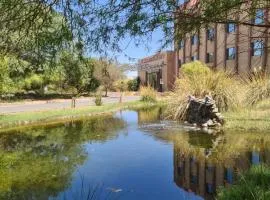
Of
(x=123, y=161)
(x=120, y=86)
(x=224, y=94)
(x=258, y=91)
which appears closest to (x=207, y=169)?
(x=123, y=161)

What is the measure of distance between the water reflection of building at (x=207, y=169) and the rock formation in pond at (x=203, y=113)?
614 centimetres

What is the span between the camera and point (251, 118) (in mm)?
19797

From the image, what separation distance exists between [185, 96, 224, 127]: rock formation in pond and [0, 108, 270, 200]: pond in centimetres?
130

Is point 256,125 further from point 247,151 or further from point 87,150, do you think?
point 87,150

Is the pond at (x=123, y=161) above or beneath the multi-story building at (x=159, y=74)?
beneath

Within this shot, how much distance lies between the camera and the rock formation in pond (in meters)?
19.5

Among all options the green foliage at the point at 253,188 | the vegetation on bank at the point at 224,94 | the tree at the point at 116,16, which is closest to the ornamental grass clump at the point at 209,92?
the vegetation on bank at the point at 224,94

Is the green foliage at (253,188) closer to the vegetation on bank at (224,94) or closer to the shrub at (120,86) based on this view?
the vegetation on bank at (224,94)

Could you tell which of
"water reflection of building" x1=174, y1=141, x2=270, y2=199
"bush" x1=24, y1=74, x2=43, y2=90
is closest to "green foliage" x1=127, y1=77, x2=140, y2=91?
"bush" x1=24, y1=74, x2=43, y2=90

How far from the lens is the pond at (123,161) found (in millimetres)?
9211

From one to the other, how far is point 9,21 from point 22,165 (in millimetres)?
7356

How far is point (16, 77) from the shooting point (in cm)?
3703

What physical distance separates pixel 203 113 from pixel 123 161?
9096mm

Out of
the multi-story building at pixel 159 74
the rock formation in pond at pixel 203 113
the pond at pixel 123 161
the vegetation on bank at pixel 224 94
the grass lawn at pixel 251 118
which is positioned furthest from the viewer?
the multi-story building at pixel 159 74
